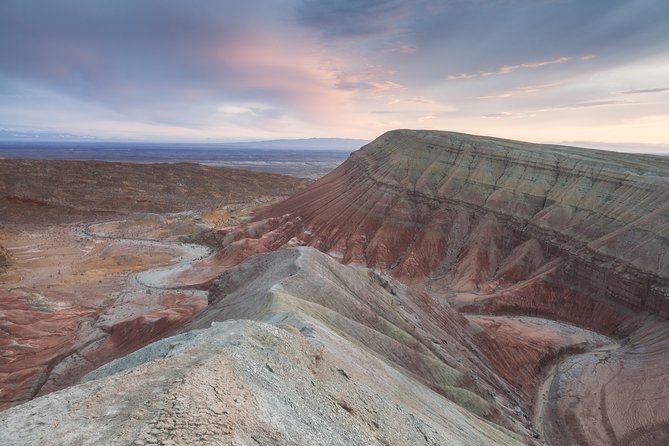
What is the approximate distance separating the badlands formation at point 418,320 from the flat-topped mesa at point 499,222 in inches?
9.3

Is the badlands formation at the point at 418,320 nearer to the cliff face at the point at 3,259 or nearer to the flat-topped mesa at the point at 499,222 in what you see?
the flat-topped mesa at the point at 499,222

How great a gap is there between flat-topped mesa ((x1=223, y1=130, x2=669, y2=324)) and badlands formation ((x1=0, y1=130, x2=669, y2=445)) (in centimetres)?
23

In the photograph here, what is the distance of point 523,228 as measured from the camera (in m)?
52.4

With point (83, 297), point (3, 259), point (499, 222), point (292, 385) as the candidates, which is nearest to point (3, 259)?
point (3, 259)

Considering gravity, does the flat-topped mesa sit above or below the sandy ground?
above

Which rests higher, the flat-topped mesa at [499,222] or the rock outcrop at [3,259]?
the flat-topped mesa at [499,222]

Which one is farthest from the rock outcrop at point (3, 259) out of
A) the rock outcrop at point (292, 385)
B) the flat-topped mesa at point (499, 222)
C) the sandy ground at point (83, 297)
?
the rock outcrop at point (292, 385)

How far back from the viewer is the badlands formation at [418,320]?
1034cm

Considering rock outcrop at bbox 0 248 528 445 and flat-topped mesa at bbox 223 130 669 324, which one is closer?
rock outcrop at bbox 0 248 528 445

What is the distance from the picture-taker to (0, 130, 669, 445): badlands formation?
10336mm

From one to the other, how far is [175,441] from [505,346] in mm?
32108

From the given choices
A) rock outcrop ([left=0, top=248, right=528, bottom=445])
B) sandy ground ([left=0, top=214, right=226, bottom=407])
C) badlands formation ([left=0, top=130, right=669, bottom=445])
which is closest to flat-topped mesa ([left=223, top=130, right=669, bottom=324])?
badlands formation ([left=0, top=130, right=669, bottom=445])

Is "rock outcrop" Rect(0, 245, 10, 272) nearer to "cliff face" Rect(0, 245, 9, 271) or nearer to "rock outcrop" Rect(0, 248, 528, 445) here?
"cliff face" Rect(0, 245, 9, 271)

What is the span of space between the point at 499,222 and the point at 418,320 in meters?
29.9
